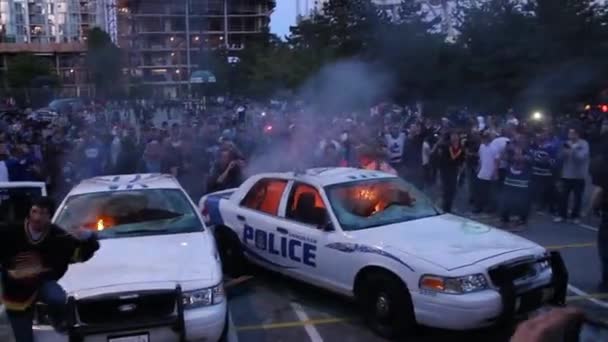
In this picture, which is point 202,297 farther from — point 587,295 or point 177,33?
point 177,33

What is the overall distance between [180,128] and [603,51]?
8.34 metres

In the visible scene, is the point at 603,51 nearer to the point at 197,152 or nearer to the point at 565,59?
the point at 565,59

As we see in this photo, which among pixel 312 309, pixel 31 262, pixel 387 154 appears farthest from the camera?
pixel 387 154

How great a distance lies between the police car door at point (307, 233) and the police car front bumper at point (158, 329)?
1578 mm

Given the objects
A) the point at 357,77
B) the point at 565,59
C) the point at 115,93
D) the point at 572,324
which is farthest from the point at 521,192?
the point at 115,93

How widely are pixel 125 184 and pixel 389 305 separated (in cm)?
314

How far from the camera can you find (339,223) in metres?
6.67

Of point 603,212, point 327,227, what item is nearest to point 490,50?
point 603,212

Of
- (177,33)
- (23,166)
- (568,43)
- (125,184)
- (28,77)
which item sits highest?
(177,33)

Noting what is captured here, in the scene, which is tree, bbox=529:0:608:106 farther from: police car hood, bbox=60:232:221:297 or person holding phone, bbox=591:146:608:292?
police car hood, bbox=60:232:221:297

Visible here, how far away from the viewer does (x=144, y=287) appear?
5254 millimetres

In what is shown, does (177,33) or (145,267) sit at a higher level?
(177,33)

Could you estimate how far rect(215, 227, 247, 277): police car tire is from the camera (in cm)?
795

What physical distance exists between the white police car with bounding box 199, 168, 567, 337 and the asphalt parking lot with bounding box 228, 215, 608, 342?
1.00ft
